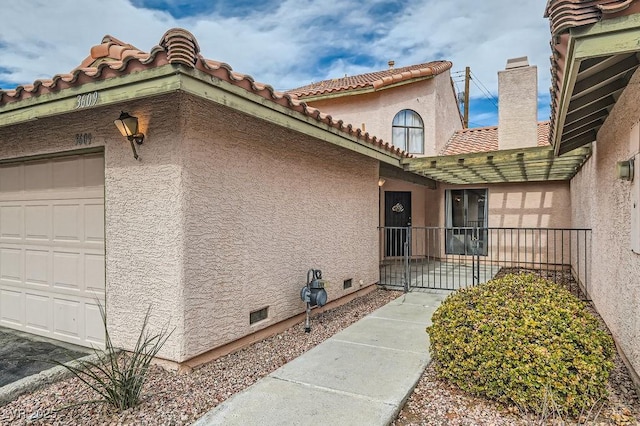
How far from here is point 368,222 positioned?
988 cm

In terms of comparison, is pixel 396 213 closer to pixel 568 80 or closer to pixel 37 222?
pixel 37 222

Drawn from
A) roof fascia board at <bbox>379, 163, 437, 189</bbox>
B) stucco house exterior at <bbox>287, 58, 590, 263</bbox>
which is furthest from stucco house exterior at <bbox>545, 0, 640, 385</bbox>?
stucco house exterior at <bbox>287, 58, 590, 263</bbox>

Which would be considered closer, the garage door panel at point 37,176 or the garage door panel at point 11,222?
the garage door panel at point 37,176

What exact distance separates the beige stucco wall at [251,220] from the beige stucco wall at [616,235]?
4677 mm

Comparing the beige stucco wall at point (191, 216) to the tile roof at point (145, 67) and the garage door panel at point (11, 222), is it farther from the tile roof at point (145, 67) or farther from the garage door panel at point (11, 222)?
the garage door panel at point (11, 222)

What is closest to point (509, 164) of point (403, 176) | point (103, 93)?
point (403, 176)

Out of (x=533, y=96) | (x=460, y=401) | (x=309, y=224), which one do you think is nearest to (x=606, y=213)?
(x=460, y=401)

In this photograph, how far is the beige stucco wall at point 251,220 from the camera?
16.2ft

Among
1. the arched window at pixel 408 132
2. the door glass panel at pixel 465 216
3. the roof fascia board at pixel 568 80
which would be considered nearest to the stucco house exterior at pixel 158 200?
the roof fascia board at pixel 568 80

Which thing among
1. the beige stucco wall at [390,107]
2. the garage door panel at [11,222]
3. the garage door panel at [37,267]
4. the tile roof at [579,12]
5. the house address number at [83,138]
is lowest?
the garage door panel at [37,267]

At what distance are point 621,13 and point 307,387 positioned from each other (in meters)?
4.32

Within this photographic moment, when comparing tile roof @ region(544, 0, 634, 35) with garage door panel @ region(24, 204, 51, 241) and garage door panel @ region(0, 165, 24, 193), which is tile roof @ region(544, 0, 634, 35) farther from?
garage door panel @ region(0, 165, 24, 193)

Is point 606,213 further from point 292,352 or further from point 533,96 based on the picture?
point 533,96

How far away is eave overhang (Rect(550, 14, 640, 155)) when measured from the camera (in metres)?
2.75
